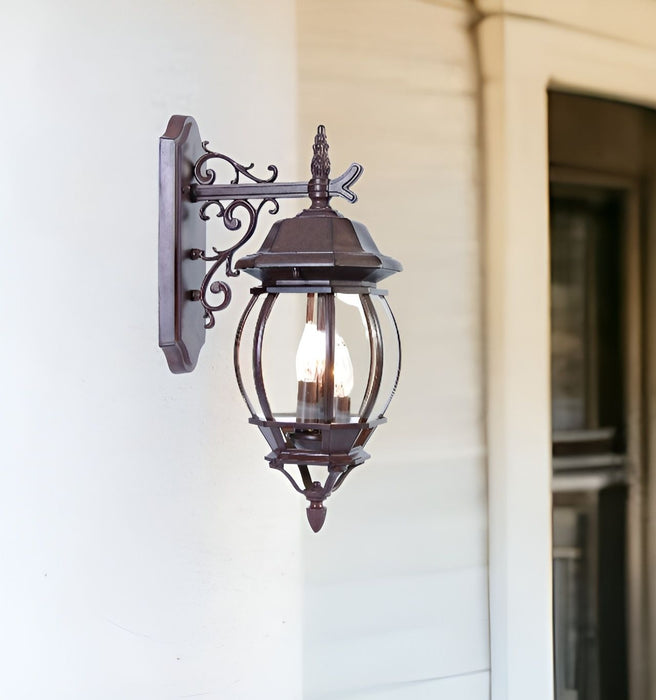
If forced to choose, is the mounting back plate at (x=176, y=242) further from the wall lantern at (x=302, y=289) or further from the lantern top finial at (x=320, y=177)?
the lantern top finial at (x=320, y=177)

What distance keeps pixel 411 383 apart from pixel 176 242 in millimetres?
592

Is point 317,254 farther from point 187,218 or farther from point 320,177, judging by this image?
point 187,218

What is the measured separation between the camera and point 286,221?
902 millimetres

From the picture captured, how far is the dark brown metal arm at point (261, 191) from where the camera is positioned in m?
0.94

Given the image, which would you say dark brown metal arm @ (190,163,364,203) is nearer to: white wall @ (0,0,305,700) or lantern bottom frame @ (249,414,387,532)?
white wall @ (0,0,305,700)

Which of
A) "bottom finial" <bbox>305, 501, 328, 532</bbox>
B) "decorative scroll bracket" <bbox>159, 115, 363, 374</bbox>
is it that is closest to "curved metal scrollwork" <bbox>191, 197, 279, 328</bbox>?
"decorative scroll bracket" <bbox>159, 115, 363, 374</bbox>

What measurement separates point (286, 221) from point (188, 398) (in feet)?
1.20

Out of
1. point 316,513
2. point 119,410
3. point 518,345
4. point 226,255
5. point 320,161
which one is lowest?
point 316,513

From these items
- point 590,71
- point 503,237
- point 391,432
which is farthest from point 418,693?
point 590,71

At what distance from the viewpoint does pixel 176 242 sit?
98cm

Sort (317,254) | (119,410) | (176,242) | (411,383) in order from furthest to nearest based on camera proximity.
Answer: (411,383)
(119,410)
(176,242)
(317,254)

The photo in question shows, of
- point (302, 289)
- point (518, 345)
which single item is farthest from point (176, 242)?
point (518, 345)

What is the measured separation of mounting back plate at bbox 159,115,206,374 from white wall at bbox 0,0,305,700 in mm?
125

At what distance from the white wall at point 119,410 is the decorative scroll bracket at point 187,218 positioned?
122 millimetres
